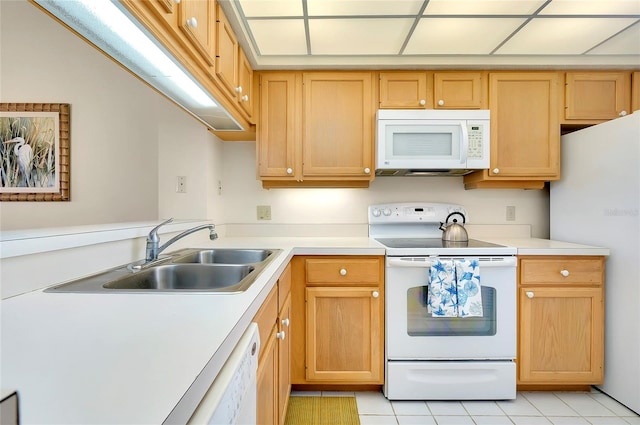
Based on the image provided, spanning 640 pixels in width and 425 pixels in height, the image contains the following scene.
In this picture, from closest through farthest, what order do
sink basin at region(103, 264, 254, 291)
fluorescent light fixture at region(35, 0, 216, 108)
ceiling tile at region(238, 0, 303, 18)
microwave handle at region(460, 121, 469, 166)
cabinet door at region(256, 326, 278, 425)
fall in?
Answer: fluorescent light fixture at region(35, 0, 216, 108) < cabinet door at region(256, 326, 278, 425) < sink basin at region(103, 264, 254, 291) < ceiling tile at region(238, 0, 303, 18) < microwave handle at region(460, 121, 469, 166)

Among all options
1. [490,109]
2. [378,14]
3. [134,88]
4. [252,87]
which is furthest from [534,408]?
[134,88]

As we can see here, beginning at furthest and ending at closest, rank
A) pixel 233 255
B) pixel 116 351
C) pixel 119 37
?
pixel 233 255, pixel 119 37, pixel 116 351

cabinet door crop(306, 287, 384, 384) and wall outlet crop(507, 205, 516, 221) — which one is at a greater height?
wall outlet crop(507, 205, 516, 221)

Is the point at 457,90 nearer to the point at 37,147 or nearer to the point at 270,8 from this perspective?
the point at 270,8

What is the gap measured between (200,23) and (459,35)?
4.84ft

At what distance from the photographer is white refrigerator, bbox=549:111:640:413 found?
171 centimetres

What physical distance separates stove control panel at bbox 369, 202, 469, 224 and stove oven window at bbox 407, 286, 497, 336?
2.27 feet

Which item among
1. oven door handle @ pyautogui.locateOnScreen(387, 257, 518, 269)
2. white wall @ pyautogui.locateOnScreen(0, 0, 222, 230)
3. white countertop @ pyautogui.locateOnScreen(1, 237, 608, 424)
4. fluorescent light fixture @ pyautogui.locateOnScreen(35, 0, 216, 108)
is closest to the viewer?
white countertop @ pyautogui.locateOnScreen(1, 237, 608, 424)

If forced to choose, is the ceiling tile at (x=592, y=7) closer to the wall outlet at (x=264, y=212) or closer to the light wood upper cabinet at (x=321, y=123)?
the light wood upper cabinet at (x=321, y=123)

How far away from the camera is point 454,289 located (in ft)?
5.68

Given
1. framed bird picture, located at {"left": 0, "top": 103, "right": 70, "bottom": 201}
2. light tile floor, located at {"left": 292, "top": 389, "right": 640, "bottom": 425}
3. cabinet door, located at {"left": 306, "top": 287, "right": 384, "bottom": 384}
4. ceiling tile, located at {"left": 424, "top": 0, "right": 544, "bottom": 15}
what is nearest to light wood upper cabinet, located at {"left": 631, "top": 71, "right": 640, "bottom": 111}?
ceiling tile, located at {"left": 424, "top": 0, "right": 544, "bottom": 15}

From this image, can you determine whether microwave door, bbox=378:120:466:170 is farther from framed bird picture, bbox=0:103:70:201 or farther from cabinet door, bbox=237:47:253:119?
framed bird picture, bbox=0:103:70:201

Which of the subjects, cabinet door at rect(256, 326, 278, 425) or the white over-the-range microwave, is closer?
cabinet door at rect(256, 326, 278, 425)

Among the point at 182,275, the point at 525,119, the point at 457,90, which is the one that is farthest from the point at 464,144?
the point at 182,275
